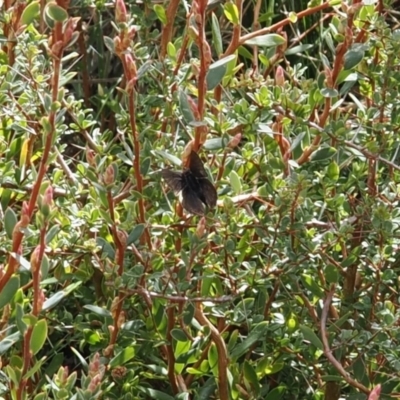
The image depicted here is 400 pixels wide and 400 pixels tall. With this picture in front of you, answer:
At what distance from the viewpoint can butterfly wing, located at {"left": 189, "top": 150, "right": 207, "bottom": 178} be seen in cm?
136

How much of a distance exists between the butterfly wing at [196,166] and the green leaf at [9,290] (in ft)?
1.03

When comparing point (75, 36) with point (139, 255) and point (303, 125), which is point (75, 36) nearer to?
point (139, 255)

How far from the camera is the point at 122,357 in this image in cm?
142

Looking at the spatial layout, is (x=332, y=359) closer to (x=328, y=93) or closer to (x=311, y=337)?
(x=311, y=337)

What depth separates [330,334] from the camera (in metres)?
1.46

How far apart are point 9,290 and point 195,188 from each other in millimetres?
318

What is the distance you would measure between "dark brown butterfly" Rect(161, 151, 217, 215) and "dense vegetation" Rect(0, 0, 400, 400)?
0.06ft

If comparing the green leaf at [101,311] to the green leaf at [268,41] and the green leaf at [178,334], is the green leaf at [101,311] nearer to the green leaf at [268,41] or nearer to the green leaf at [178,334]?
the green leaf at [178,334]

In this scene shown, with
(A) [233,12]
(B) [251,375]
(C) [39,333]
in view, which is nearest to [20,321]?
(C) [39,333]

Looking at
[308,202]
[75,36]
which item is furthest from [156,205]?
[75,36]

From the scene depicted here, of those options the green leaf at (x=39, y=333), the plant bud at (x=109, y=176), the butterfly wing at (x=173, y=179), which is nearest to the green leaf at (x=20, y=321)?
the green leaf at (x=39, y=333)

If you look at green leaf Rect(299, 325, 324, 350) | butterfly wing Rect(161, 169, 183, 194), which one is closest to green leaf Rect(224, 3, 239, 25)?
butterfly wing Rect(161, 169, 183, 194)

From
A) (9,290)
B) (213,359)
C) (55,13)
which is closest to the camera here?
(55,13)

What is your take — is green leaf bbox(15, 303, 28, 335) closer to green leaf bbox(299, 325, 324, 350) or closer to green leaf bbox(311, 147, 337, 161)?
green leaf bbox(299, 325, 324, 350)
